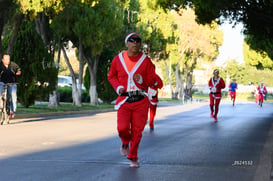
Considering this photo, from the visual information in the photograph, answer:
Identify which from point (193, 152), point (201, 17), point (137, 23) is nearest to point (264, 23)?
point (201, 17)

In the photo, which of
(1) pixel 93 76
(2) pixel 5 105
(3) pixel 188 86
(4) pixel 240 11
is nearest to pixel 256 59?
(3) pixel 188 86

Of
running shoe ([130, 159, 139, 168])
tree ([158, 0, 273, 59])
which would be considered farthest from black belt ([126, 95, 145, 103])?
tree ([158, 0, 273, 59])

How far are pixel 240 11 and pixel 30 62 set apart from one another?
8701 millimetres

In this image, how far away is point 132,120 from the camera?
8344mm

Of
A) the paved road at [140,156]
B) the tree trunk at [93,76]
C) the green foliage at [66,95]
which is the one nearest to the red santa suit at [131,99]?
the paved road at [140,156]

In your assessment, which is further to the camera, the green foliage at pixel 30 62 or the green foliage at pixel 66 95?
the green foliage at pixel 66 95

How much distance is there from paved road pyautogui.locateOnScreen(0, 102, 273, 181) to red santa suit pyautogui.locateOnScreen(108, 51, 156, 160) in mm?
497

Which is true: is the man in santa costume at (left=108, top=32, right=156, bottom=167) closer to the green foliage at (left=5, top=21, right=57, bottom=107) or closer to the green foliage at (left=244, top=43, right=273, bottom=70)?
the green foliage at (left=5, top=21, right=57, bottom=107)

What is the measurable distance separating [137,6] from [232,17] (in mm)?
19843

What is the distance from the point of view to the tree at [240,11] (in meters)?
19.3

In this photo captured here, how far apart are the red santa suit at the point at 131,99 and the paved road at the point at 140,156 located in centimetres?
50

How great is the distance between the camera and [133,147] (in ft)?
27.3

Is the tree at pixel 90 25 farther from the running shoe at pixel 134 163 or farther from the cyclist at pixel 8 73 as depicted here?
the running shoe at pixel 134 163

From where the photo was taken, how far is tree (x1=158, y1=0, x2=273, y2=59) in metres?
19.3
